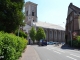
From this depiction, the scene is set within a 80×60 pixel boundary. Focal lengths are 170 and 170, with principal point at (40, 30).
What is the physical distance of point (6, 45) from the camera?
24.3ft

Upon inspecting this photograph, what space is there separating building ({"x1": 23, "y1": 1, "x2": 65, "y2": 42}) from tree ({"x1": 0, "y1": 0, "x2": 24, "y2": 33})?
261 feet

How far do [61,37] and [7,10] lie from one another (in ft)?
331

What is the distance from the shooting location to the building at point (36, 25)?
9575cm

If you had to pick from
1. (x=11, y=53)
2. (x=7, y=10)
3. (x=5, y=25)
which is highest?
(x=7, y=10)

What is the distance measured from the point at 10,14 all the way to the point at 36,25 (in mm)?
81777

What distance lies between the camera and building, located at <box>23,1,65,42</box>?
314 feet

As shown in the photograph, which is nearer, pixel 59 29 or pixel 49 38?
pixel 49 38

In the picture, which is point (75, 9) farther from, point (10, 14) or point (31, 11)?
point (10, 14)

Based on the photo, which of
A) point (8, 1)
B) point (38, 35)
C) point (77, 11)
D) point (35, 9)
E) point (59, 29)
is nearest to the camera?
point (8, 1)

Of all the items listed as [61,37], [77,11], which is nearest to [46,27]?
[61,37]

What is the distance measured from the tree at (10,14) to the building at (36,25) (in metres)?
79.5

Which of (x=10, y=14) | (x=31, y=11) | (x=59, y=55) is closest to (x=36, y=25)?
(x=31, y=11)

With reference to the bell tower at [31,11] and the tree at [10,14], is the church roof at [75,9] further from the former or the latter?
the tree at [10,14]

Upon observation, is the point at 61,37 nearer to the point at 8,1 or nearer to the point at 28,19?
the point at 28,19
